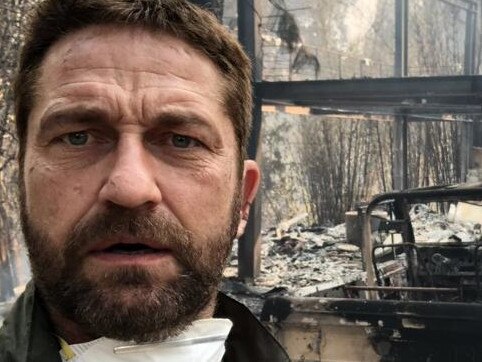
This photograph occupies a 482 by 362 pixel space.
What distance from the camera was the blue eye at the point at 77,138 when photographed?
2.82ft

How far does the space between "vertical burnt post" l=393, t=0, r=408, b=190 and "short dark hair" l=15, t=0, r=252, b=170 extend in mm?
3139

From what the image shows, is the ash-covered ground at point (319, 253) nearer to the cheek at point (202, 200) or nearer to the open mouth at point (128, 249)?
the cheek at point (202, 200)

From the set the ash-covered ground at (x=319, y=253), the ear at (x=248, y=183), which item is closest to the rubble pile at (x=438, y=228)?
the ash-covered ground at (x=319, y=253)

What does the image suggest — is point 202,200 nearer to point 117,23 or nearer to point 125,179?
point 125,179

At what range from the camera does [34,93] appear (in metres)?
0.92

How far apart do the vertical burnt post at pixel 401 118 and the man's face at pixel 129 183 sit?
320 cm

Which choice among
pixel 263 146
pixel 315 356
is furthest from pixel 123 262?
pixel 263 146

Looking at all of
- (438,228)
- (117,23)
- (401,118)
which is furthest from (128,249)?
(401,118)

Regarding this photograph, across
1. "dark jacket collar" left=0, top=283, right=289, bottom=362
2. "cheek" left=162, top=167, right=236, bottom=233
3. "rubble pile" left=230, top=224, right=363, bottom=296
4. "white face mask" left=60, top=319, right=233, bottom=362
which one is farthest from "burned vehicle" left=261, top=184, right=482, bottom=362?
"cheek" left=162, top=167, right=236, bottom=233

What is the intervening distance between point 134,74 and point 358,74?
3.87 m

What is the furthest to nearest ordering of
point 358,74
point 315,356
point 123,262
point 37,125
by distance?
point 358,74 < point 315,356 < point 37,125 < point 123,262

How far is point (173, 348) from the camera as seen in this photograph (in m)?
0.89

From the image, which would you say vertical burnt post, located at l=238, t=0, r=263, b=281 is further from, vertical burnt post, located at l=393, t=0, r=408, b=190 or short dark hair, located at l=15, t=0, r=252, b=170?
short dark hair, located at l=15, t=0, r=252, b=170

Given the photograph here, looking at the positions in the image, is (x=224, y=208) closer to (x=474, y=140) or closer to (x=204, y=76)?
(x=204, y=76)
